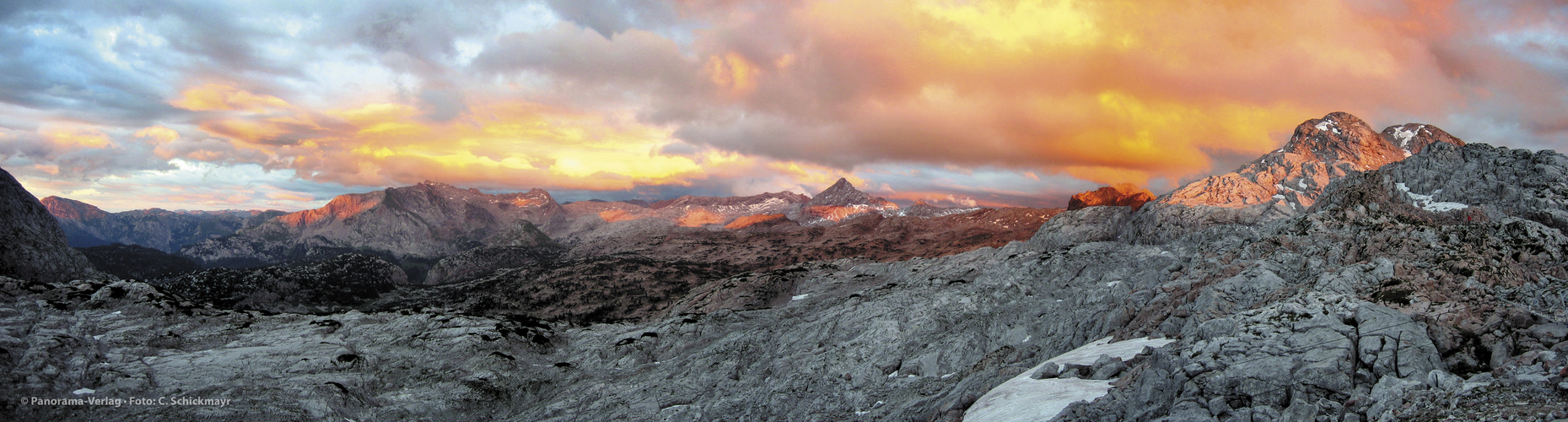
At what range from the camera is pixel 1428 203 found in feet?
218

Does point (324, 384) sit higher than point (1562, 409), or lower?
lower

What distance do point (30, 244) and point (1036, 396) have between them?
8092 inches

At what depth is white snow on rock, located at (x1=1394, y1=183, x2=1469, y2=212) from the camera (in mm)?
63656

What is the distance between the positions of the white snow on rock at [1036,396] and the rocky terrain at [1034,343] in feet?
0.63

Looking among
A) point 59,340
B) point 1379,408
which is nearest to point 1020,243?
point 1379,408

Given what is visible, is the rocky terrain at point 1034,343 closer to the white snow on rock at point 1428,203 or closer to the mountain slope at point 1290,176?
the white snow on rock at point 1428,203

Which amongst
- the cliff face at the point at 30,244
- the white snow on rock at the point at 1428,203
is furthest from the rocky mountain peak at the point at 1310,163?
the cliff face at the point at 30,244

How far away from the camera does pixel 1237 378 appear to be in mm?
21688

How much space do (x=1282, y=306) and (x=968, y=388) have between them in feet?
53.0

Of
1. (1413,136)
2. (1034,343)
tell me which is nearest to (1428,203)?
(1034,343)

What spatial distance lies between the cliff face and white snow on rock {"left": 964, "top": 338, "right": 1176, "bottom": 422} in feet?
600

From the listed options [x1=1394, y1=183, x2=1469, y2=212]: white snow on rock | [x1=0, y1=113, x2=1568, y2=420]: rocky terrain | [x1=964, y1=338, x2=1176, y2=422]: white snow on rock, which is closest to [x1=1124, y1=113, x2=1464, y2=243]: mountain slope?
[x1=0, y1=113, x2=1568, y2=420]: rocky terrain

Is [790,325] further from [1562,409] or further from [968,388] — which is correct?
[1562,409]

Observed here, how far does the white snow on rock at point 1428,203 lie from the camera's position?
209 feet
